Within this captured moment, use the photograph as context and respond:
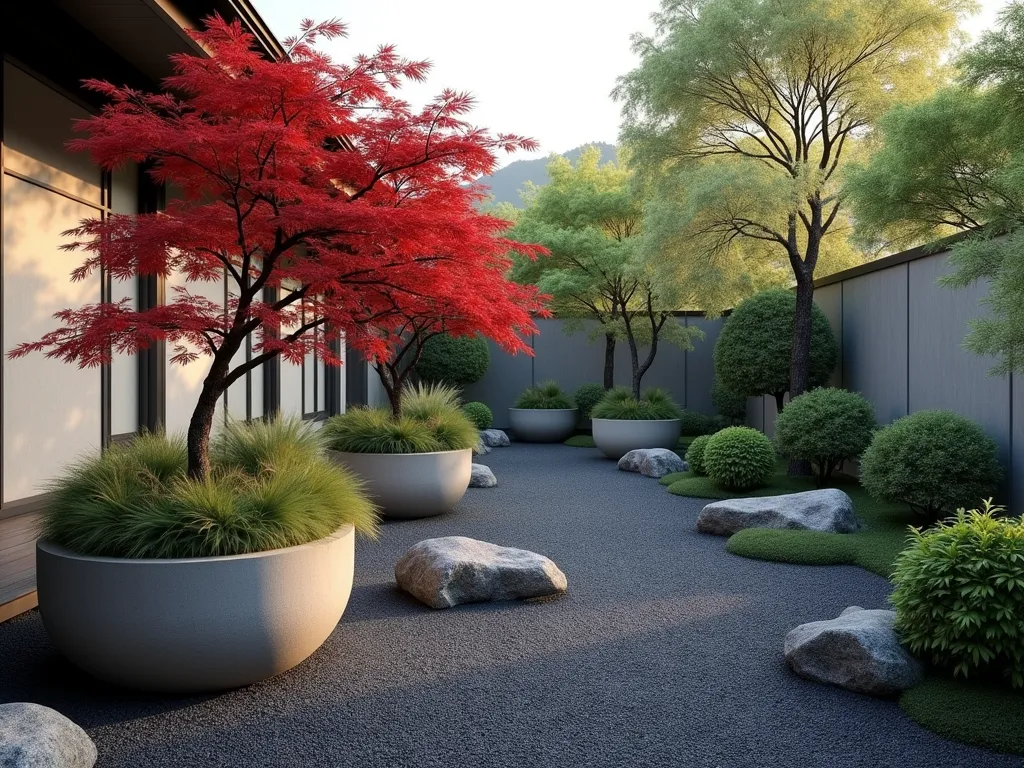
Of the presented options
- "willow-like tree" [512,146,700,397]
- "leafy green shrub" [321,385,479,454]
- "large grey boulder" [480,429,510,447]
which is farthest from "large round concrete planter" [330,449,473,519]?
"large grey boulder" [480,429,510,447]

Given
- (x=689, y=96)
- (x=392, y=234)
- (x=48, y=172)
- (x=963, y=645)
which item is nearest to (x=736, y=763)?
(x=963, y=645)

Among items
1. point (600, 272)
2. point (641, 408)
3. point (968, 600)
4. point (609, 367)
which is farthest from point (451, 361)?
point (968, 600)

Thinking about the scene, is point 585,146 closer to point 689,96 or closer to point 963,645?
point 689,96

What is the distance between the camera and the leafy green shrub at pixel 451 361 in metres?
15.2

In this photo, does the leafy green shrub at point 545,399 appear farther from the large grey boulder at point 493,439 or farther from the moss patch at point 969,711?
the moss patch at point 969,711

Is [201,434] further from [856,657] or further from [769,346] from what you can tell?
[769,346]

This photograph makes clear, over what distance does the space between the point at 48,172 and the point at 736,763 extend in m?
5.66

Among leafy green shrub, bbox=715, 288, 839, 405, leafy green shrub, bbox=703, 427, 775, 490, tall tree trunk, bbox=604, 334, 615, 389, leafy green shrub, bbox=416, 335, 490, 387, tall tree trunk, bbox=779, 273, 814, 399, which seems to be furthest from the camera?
tall tree trunk, bbox=604, 334, 615, 389

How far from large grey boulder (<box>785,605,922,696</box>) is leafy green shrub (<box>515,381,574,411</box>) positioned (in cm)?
1101

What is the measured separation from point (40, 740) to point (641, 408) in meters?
10.2

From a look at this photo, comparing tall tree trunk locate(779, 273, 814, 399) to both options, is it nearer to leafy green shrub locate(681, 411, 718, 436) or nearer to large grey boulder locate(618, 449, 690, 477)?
large grey boulder locate(618, 449, 690, 477)

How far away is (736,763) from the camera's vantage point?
2.61 m

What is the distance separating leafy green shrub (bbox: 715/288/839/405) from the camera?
9938 mm

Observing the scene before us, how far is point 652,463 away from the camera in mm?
10227
